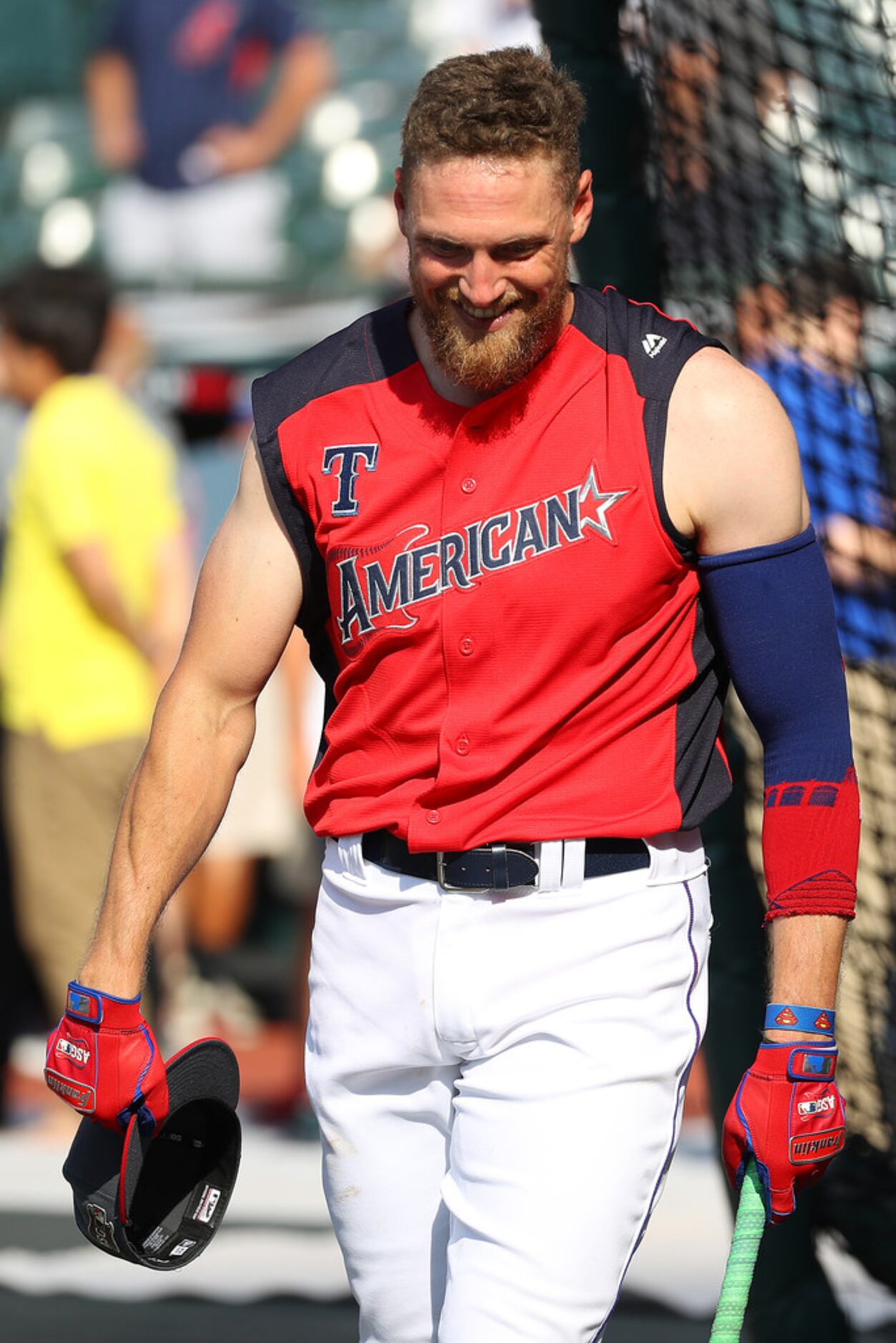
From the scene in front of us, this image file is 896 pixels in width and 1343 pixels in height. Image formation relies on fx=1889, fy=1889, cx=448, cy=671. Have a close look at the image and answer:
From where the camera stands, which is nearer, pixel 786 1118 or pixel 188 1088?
pixel 786 1118

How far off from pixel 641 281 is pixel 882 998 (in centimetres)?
147

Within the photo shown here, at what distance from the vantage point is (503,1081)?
97.3 inches

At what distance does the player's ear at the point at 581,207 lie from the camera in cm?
255

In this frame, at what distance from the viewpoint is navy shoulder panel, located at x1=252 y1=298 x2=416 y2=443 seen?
269 centimetres

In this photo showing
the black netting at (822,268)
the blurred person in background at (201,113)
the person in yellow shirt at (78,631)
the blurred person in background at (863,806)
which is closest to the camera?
the blurred person in background at (863,806)

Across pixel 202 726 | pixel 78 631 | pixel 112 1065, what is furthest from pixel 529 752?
pixel 78 631

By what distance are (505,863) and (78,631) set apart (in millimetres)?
3423

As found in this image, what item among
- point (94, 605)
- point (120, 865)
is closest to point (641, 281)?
point (120, 865)

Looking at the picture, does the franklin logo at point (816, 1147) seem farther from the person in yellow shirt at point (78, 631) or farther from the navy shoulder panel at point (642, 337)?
the person in yellow shirt at point (78, 631)

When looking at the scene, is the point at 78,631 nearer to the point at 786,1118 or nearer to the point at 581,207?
the point at 581,207

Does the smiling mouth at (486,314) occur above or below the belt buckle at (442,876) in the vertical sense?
above

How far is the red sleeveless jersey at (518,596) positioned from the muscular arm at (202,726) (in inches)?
2.5

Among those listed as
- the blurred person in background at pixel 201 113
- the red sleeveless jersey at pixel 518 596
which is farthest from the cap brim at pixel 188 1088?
the blurred person in background at pixel 201 113

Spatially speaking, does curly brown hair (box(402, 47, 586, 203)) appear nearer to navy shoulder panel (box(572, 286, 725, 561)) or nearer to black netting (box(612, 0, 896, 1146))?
navy shoulder panel (box(572, 286, 725, 561))
